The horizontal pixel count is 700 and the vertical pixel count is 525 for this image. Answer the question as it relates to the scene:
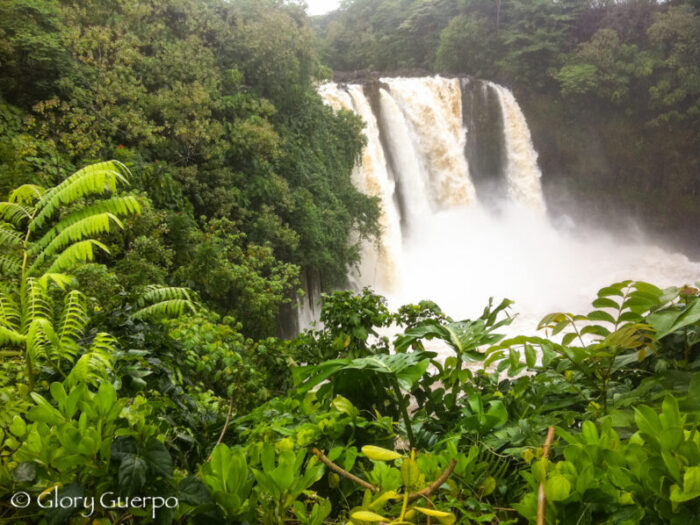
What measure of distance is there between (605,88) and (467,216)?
906 cm

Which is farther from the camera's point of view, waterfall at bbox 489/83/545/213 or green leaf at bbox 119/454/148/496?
waterfall at bbox 489/83/545/213

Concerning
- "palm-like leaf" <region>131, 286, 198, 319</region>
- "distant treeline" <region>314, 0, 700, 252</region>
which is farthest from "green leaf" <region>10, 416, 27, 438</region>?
"distant treeline" <region>314, 0, 700, 252</region>

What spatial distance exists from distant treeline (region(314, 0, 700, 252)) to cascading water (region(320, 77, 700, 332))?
201 centimetres

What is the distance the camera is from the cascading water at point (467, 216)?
13367 mm

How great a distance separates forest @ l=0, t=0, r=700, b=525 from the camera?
67 centimetres

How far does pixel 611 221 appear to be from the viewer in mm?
19969

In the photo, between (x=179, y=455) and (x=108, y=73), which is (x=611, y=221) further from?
(x=179, y=455)

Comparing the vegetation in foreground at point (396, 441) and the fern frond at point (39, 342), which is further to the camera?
the fern frond at point (39, 342)

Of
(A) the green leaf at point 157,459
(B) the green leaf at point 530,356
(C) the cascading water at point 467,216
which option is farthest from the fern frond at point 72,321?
(C) the cascading water at point 467,216

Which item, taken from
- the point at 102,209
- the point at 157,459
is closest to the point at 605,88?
the point at 102,209

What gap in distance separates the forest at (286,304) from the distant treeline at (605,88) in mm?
108

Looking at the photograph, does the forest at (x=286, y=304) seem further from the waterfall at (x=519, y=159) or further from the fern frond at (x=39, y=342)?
the waterfall at (x=519, y=159)

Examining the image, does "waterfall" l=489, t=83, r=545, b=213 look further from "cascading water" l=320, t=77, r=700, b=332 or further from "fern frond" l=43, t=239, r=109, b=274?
"fern frond" l=43, t=239, r=109, b=274

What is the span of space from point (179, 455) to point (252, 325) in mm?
6495
